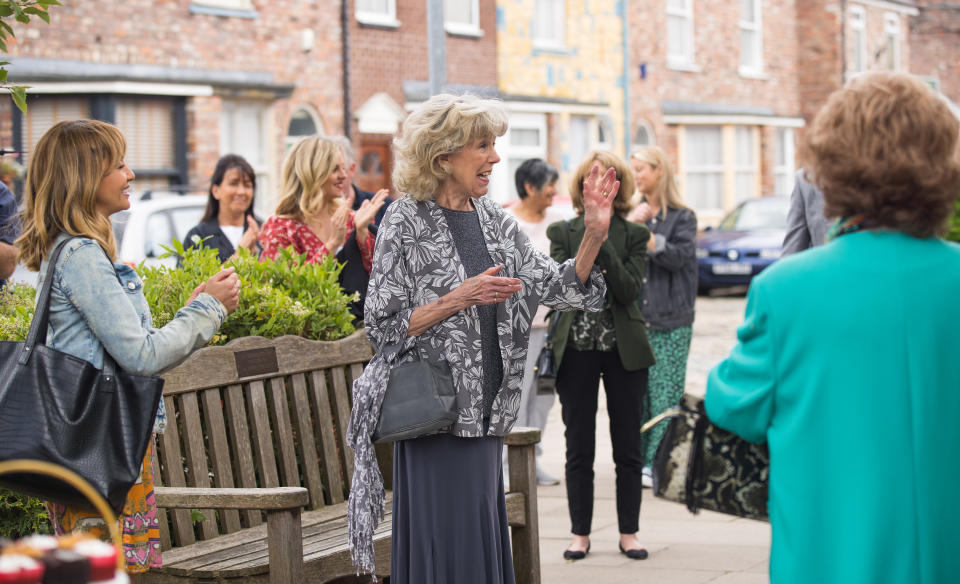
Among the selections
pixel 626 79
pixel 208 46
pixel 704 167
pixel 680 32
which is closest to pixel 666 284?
pixel 208 46

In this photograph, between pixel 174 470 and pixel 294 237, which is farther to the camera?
pixel 294 237

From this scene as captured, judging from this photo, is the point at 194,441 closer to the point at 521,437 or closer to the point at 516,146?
the point at 521,437

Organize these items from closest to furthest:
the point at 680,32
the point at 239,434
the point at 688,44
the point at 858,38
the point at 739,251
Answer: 1. the point at 239,434
2. the point at 739,251
3. the point at 680,32
4. the point at 688,44
5. the point at 858,38

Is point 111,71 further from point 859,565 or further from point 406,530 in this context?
point 859,565

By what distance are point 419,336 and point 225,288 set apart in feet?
2.25

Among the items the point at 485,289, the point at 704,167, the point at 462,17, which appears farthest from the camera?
the point at 704,167

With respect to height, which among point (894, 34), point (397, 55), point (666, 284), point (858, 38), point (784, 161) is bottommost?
point (666, 284)

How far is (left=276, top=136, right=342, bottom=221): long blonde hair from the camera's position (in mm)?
6852

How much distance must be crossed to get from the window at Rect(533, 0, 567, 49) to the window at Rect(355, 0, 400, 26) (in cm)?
431

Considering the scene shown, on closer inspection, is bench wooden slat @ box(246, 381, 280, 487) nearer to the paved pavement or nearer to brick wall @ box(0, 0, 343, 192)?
the paved pavement

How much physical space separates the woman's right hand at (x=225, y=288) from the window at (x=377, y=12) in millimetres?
17540

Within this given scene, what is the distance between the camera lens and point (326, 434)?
521 cm

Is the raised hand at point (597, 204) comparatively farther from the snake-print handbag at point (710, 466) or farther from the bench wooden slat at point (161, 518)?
the bench wooden slat at point (161, 518)

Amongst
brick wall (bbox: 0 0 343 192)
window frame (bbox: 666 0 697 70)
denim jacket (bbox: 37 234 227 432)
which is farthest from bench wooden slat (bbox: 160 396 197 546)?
window frame (bbox: 666 0 697 70)
